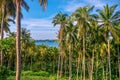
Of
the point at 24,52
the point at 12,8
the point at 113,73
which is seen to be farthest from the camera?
the point at 24,52

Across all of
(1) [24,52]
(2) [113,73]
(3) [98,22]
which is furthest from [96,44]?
(1) [24,52]

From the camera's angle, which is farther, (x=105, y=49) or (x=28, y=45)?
(x=28, y=45)

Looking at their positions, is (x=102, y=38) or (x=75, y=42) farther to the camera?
(x=75, y=42)

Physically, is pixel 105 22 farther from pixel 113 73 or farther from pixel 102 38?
pixel 113 73

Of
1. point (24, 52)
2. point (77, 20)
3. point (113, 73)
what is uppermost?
point (77, 20)

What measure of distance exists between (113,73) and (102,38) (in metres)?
25.6

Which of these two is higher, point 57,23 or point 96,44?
point 57,23

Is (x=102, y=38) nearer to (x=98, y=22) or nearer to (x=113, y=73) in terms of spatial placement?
(x=98, y=22)

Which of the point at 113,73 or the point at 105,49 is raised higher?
the point at 105,49

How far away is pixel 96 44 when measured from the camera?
2702 inches

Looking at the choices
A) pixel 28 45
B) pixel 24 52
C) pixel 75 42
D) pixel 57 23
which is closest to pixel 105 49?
pixel 75 42

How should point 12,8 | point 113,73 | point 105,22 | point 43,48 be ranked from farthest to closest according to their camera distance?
point 43,48, point 113,73, point 105,22, point 12,8

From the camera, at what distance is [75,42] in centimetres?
7475

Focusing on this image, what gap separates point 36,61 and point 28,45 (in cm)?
2498
